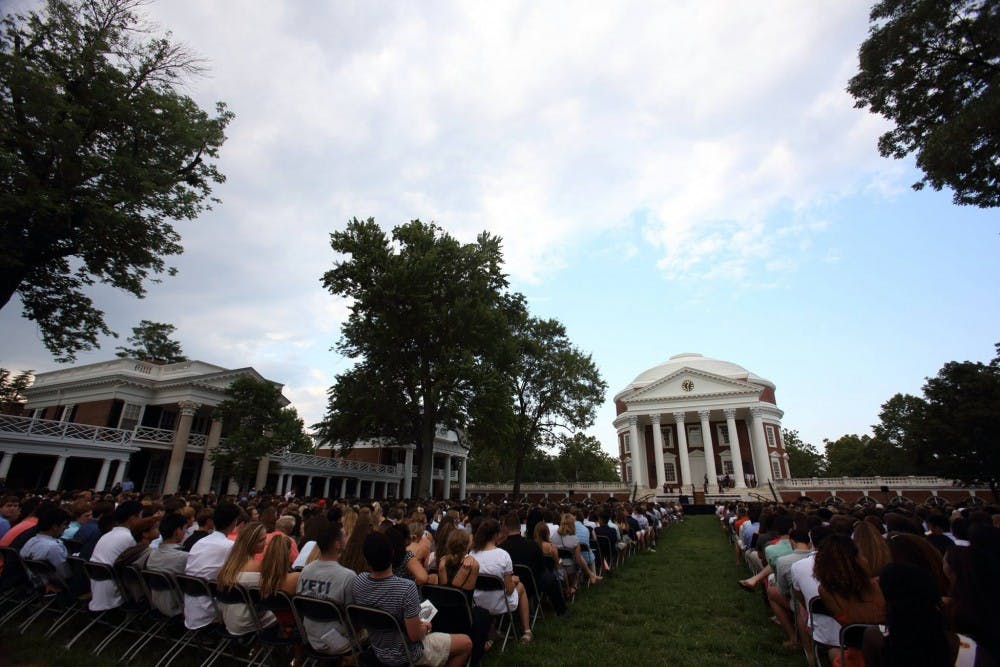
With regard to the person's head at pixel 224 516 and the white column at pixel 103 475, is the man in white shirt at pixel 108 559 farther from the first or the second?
the white column at pixel 103 475

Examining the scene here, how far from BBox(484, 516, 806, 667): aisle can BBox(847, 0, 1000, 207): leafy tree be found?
11.2 meters

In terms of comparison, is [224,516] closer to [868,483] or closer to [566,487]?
[566,487]

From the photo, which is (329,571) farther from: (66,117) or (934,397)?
(934,397)

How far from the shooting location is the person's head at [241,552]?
4.17m

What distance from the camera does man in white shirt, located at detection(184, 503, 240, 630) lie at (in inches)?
174

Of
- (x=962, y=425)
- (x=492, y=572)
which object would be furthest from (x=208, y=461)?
(x=962, y=425)

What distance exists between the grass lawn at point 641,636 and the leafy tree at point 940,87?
11.2m

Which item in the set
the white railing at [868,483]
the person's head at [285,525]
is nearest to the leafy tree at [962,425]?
the white railing at [868,483]

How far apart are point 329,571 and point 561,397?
108 feet

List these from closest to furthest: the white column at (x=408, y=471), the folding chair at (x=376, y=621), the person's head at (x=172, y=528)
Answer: the folding chair at (x=376, y=621)
the person's head at (x=172, y=528)
the white column at (x=408, y=471)

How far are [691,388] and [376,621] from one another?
1912 inches

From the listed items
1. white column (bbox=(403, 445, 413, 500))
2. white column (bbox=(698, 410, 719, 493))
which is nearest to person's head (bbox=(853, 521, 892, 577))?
white column (bbox=(403, 445, 413, 500))

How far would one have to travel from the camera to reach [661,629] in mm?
6199

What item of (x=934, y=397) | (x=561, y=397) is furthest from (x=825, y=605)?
(x=934, y=397)
